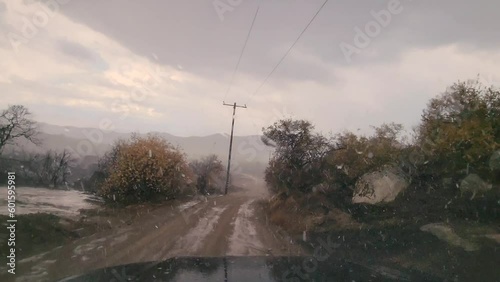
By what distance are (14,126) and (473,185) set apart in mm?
57042

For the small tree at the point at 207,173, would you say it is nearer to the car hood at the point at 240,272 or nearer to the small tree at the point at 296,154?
the small tree at the point at 296,154

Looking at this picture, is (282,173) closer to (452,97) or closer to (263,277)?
(452,97)

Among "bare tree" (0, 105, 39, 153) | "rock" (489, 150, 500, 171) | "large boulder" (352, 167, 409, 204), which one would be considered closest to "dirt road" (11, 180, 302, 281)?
"large boulder" (352, 167, 409, 204)

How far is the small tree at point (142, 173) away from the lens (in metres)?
29.3

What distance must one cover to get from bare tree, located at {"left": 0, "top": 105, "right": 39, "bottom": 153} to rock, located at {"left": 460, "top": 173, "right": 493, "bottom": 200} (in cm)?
5402

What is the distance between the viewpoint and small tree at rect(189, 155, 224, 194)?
206 feet

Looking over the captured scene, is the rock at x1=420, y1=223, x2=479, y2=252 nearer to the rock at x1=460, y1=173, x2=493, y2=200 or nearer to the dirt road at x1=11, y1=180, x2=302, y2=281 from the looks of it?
the rock at x1=460, y1=173, x2=493, y2=200

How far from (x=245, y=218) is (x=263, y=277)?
16.3 m

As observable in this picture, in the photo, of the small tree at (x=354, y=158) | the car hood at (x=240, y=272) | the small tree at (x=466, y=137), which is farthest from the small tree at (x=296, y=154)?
the car hood at (x=240, y=272)

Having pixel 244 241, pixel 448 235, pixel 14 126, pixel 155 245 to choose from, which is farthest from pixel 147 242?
pixel 14 126

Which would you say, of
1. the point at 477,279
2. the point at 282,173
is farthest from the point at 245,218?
the point at 477,279

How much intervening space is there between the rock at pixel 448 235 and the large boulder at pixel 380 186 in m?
4.03

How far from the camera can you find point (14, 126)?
2016 inches

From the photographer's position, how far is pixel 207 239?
49.5 ft
